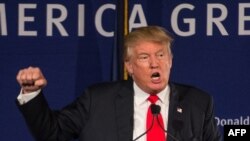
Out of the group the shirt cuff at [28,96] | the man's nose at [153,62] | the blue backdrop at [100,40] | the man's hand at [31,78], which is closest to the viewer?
the man's hand at [31,78]

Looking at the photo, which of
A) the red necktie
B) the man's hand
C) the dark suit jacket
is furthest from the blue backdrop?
the man's hand

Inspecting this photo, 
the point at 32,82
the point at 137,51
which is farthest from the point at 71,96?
the point at 32,82

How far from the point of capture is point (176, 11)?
2393mm

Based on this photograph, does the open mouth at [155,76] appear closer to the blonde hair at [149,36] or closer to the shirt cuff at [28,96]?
the blonde hair at [149,36]

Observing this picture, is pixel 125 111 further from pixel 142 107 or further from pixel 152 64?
pixel 152 64

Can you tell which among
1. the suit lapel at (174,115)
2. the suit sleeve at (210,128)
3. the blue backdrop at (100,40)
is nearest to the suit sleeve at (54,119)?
the suit lapel at (174,115)

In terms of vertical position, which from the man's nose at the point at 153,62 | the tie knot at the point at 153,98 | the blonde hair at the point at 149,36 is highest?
the blonde hair at the point at 149,36

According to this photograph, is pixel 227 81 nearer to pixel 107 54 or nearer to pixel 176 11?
pixel 176 11

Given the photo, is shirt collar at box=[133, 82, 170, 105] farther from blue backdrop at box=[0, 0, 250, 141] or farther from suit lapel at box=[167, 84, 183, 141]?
blue backdrop at box=[0, 0, 250, 141]

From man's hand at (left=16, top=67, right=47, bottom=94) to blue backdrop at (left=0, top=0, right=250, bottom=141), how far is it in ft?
2.83

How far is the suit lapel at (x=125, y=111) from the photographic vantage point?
1.66 m

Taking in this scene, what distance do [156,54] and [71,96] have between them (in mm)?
832

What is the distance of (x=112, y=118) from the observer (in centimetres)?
171

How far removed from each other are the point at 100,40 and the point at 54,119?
2.56 feet
